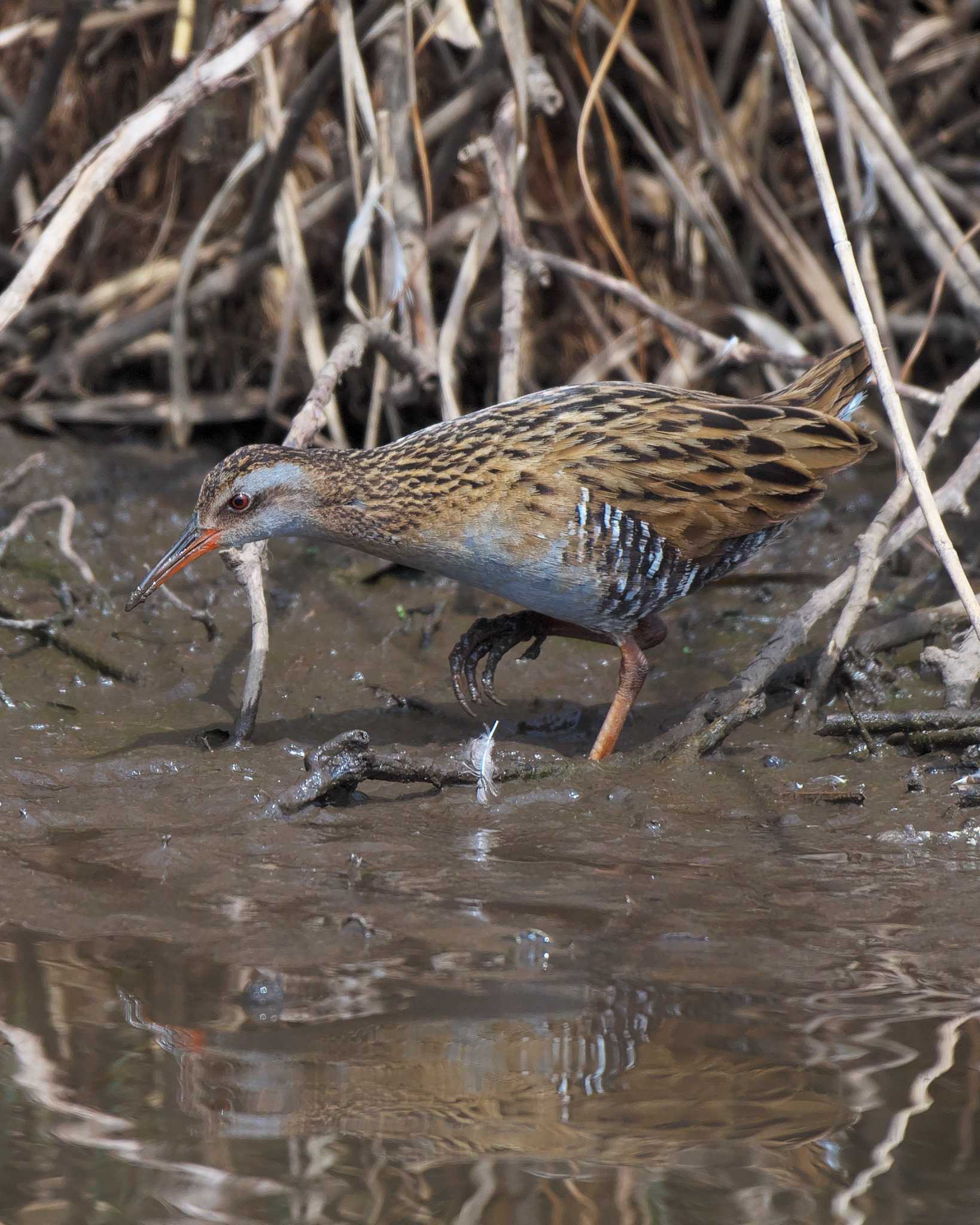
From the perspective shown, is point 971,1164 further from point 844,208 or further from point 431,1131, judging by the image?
point 844,208

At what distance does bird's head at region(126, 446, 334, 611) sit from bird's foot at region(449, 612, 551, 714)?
537mm

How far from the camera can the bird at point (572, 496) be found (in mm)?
3525

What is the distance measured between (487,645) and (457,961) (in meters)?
1.38

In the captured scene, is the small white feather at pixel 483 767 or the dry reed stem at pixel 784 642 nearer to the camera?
the small white feather at pixel 483 767

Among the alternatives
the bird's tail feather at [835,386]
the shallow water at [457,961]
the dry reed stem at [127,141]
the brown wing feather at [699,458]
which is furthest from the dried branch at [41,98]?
the bird's tail feather at [835,386]

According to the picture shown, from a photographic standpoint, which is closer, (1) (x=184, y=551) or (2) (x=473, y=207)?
(1) (x=184, y=551)

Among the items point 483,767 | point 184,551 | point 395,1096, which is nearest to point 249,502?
point 184,551

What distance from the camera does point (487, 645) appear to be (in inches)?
156

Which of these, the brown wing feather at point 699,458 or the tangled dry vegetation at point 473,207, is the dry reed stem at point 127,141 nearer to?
the tangled dry vegetation at point 473,207

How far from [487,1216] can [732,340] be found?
9.59ft

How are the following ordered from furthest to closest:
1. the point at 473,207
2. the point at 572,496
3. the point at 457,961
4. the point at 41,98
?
1. the point at 473,207
2. the point at 41,98
3. the point at 572,496
4. the point at 457,961

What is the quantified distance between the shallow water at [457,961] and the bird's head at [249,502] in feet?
1.69

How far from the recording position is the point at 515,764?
365 centimetres

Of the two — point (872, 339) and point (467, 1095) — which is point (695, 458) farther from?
point (467, 1095)
